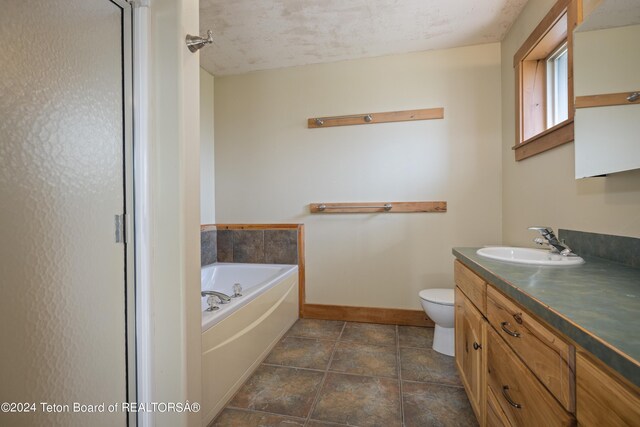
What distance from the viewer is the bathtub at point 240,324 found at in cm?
139

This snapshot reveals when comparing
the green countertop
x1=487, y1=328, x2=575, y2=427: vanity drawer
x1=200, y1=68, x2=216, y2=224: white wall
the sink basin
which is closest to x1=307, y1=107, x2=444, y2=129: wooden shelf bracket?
x1=200, y1=68, x2=216, y2=224: white wall

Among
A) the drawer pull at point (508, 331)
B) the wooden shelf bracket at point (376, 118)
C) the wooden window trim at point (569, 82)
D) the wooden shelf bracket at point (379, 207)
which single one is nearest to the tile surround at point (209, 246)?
the wooden shelf bracket at point (379, 207)

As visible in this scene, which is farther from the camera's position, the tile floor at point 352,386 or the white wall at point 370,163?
the white wall at point 370,163

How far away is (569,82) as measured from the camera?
1.41m

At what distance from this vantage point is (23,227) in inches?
29.3

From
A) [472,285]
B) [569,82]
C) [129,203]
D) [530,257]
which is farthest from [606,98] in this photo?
[129,203]

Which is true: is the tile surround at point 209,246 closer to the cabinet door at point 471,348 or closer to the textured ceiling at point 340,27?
the textured ceiling at point 340,27

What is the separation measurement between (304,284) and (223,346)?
1.30m

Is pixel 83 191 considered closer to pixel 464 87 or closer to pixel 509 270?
pixel 509 270

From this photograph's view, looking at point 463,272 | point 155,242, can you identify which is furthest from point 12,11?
point 463,272

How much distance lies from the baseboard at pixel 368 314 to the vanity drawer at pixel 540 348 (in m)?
1.56

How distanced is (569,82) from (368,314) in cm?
215

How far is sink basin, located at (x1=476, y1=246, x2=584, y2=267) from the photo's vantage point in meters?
1.15

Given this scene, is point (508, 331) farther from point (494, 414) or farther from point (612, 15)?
point (612, 15)
